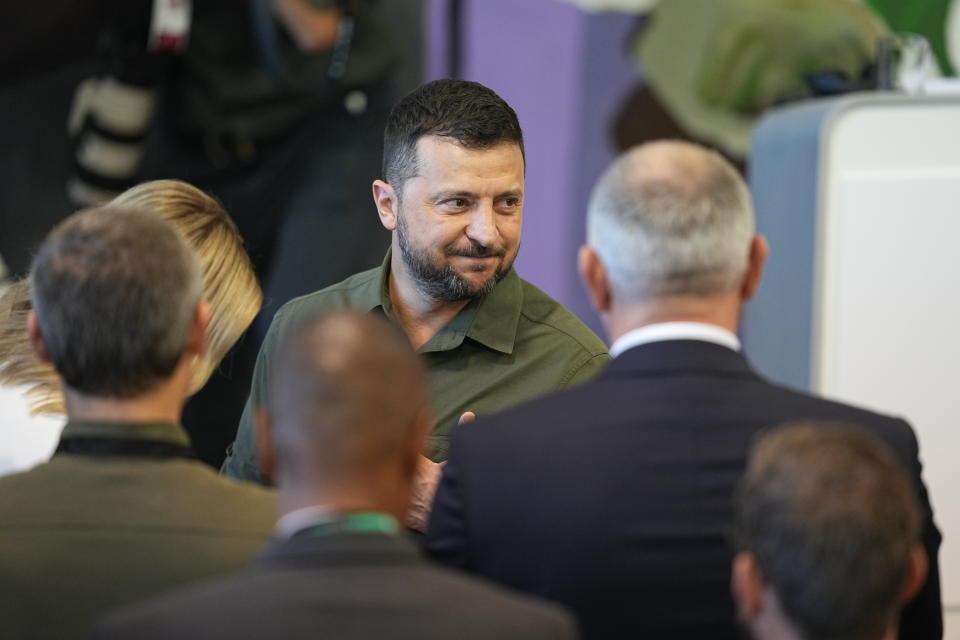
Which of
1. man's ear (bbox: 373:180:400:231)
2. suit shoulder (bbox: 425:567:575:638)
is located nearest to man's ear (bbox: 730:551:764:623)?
suit shoulder (bbox: 425:567:575:638)

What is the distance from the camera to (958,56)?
4.48 meters

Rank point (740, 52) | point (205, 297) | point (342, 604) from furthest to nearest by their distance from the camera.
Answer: point (740, 52)
point (205, 297)
point (342, 604)

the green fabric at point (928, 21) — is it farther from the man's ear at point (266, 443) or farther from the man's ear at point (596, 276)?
the man's ear at point (266, 443)

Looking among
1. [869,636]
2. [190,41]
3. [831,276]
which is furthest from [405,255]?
[190,41]

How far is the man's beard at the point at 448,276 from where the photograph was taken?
7.42 ft

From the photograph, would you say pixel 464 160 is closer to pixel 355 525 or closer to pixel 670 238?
pixel 670 238

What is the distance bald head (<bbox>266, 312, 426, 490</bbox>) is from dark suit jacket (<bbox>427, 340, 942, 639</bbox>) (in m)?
0.28

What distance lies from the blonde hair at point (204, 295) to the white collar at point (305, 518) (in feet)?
3.00

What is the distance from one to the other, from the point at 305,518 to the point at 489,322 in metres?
1.15

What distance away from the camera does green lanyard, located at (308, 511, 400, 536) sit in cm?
115

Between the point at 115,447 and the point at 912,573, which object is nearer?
the point at 912,573

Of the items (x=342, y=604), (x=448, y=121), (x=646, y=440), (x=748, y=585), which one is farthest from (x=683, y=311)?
(x=448, y=121)

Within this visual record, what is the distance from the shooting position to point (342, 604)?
1081 mm

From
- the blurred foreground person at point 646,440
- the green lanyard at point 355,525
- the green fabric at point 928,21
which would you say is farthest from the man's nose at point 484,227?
the green fabric at point 928,21
